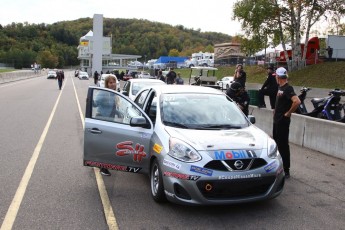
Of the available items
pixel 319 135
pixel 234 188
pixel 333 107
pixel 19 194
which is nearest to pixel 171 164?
pixel 234 188

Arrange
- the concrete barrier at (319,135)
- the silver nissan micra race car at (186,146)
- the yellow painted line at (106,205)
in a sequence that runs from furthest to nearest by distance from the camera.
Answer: the concrete barrier at (319,135) < the silver nissan micra race car at (186,146) < the yellow painted line at (106,205)

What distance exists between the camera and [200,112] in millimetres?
6078

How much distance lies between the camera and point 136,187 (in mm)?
6141

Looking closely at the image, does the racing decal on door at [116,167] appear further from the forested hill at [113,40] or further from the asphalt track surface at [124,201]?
the forested hill at [113,40]

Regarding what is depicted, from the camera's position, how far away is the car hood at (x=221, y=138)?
4941mm

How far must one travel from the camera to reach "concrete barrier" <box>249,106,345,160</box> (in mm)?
8409

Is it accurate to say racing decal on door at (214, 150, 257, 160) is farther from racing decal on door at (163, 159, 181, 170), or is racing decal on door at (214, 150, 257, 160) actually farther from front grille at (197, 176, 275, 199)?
racing decal on door at (163, 159, 181, 170)

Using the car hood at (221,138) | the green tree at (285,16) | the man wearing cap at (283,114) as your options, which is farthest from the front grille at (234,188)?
the green tree at (285,16)

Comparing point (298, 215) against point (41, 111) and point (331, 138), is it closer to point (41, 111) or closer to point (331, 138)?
point (331, 138)

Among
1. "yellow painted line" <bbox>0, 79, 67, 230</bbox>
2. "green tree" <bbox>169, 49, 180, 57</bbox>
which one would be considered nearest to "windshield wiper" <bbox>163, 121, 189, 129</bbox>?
"yellow painted line" <bbox>0, 79, 67, 230</bbox>

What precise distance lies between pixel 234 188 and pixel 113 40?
18243cm

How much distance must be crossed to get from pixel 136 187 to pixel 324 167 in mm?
3810

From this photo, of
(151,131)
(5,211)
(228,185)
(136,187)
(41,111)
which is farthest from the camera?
(41,111)

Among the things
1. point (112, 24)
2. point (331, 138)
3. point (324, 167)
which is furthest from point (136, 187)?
point (112, 24)
